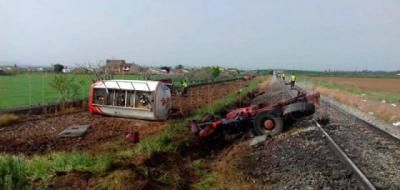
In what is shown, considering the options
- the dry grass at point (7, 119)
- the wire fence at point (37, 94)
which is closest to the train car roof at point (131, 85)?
the dry grass at point (7, 119)

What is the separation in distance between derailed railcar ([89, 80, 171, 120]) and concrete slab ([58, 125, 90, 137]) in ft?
10.8

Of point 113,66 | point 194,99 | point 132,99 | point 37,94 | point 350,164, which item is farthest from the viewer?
point 37,94

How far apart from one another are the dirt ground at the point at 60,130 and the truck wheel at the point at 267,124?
4334 millimetres

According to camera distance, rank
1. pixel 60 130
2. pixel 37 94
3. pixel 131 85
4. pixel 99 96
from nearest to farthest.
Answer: pixel 60 130, pixel 131 85, pixel 99 96, pixel 37 94

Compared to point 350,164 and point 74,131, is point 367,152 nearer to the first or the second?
point 350,164

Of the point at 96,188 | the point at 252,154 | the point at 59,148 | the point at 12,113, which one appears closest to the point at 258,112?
the point at 252,154

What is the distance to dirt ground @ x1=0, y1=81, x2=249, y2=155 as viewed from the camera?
46.0ft

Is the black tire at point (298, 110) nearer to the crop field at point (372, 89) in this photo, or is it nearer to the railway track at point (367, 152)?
the railway track at point (367, 152)

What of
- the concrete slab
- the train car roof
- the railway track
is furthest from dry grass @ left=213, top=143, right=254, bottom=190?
the train car roof

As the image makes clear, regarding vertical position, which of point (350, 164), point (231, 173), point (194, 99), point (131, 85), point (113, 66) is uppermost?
point (113, 66)

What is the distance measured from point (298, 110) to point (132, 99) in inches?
344

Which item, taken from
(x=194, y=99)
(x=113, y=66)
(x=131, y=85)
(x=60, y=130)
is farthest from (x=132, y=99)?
(x=113, y=66)

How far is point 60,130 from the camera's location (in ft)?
56.9

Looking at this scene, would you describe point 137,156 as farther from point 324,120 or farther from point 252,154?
point 324,120
